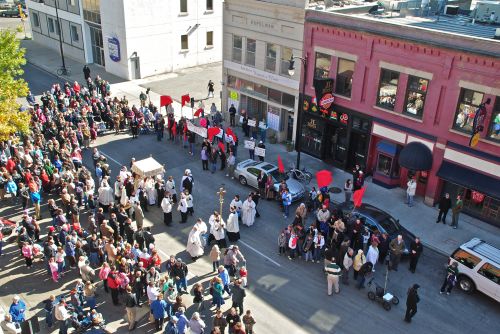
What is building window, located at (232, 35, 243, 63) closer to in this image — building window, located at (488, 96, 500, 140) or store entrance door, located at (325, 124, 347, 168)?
store entrance door, located at (325, 124, 347, 168)

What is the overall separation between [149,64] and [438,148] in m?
28.1

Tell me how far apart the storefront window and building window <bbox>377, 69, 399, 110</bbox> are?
267 centimetres

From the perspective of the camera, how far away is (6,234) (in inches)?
836

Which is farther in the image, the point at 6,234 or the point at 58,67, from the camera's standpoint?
the point at 58,67

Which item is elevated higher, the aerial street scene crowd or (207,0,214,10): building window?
(207,0,214,10): building window

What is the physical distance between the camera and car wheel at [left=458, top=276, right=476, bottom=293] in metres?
18.3

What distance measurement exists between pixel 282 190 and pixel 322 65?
28.2 ft

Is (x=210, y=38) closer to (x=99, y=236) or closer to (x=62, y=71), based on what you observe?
(x=62, y=71)

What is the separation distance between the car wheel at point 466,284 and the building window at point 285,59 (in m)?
16.1

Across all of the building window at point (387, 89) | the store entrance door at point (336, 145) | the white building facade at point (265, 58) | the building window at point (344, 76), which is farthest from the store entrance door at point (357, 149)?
the white building facade at point (265, 58)

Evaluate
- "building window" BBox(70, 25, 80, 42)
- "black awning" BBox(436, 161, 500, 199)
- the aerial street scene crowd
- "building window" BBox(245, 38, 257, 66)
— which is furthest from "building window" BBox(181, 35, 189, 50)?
"black awning" BBox(436, 161, 500, 199)

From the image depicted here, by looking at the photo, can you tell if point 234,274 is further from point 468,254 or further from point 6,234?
point 6,234

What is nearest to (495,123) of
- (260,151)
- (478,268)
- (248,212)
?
(478,268)

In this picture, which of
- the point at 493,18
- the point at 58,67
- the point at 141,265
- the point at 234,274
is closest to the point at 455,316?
the point at 234,274
